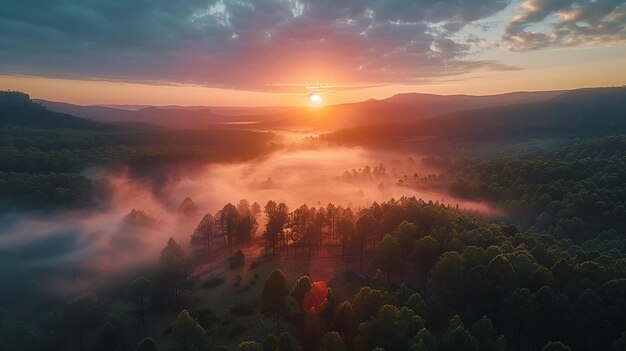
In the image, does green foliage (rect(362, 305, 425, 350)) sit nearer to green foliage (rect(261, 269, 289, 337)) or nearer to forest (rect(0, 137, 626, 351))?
forest (rect(0, 137, 626, 351))

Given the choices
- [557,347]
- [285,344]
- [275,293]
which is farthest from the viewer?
[275,293]

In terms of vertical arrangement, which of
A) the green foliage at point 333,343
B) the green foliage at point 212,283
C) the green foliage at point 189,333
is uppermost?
the green foliage at point 333,343

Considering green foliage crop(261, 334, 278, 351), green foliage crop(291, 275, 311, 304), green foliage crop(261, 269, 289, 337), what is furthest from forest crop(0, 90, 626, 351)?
green foliage crop(261, 269, 289, 337)

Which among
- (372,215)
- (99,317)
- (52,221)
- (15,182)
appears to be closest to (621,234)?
(372,215)

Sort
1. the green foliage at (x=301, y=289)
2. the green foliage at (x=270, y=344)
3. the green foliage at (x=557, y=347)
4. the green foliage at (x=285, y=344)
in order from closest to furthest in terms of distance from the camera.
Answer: the green foliage at (x=557, y=347), the green foliage at (x=285, y=344), the green foliage at (x=270, y=344), the green foliage at (x=301, y=289)

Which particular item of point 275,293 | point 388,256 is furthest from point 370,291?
point 388,256

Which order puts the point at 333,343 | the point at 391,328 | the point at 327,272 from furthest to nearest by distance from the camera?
the point at 327,272 → the point at 391,328 → the point at 333,343

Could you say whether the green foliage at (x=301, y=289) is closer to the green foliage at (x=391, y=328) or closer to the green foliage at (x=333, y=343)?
the green foliage at (x=333, y=343)

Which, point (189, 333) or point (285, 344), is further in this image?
point (189, 333)

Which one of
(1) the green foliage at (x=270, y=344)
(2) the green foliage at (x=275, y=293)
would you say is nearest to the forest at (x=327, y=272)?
(1) the green foliage at (x=270, y=344)

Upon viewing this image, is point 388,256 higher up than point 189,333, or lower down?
higher up

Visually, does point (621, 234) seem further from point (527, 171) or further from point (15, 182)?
point (15, 182)

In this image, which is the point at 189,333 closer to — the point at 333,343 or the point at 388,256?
the point at 333,343
